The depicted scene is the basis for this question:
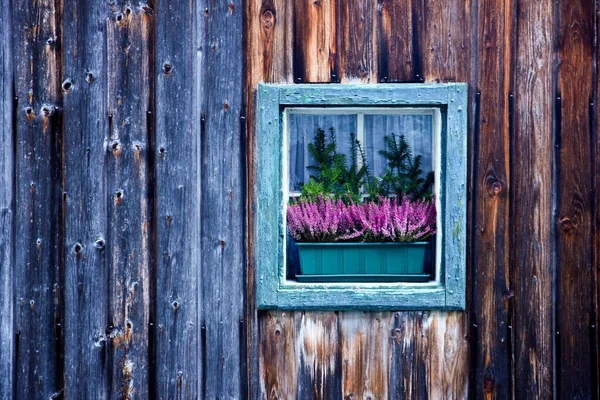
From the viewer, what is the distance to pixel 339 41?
3.26 m

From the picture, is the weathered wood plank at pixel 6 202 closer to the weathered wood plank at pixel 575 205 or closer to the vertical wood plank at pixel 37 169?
the vertical wood plank at pixel 37 169

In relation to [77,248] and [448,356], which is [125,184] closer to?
[77,248]

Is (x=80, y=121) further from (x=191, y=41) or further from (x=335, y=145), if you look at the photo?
(x=335, y=145)

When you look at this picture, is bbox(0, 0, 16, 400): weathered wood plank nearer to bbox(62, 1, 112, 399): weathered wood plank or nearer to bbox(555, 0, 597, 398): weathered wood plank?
bbox(62, 1, 112, 399): weathered wood plank

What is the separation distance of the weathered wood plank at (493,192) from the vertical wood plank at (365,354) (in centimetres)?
46

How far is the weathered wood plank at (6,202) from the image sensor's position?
3.24m

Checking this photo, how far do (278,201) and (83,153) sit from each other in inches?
38.1

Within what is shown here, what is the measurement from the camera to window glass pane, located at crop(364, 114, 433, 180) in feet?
11.3

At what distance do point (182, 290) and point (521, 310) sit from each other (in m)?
1.64

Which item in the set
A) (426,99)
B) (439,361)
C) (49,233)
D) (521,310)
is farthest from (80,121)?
(521,310)

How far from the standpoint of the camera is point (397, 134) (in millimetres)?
3449

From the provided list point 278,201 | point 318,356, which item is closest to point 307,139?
point 278,201

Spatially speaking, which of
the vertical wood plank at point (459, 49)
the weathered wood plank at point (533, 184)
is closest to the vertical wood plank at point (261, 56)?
the vertical wood plank at point (459, 49)

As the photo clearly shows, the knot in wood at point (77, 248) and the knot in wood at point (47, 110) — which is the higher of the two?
the knot in wood at point (47, 110)
